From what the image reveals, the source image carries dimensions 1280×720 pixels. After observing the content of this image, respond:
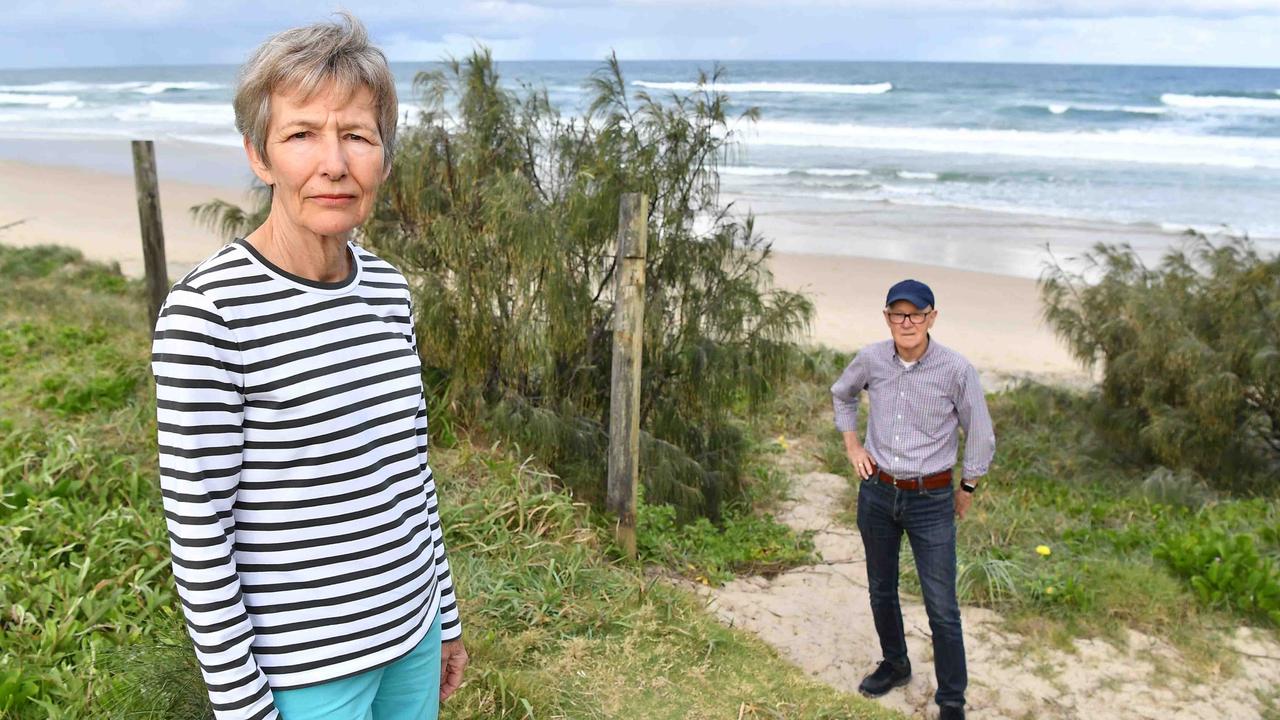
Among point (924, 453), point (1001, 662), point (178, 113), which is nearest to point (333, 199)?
point (924, 453)

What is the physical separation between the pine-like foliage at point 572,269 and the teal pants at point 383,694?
→ 3787 millimetres

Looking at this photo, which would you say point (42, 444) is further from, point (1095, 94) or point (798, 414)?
point (1095, 94)

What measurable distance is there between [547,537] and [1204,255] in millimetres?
5644

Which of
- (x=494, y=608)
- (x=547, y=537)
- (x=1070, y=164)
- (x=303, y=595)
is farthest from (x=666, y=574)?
(x=1070, y=164)

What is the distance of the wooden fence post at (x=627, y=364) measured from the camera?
5.12 meters

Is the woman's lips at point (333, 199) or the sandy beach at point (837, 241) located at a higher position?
the woman's lips at point (333, 199)

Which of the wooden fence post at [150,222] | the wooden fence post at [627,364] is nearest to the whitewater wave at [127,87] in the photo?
the wooden fence post at [150,222]

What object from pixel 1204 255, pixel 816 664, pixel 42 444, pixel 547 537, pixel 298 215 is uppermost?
pixel 298 215

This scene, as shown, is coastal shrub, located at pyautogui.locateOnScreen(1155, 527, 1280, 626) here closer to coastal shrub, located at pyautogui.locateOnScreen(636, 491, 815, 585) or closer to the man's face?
coastal shrub, located at pyautogui.locateOnScreen(636, 491, 815, 585)

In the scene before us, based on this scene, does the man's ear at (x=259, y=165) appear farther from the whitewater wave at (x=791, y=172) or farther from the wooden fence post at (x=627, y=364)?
the whitewater wave at (x=791, y=172)

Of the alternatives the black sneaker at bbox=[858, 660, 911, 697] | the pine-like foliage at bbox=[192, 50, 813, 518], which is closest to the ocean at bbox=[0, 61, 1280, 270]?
the pine-like foliage at bbox=[192, 50, 813, 518]

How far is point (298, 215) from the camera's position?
1.66 meters

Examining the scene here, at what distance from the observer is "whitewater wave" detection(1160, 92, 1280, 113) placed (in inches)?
1630

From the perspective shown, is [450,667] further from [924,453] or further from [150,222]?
[150,222]
